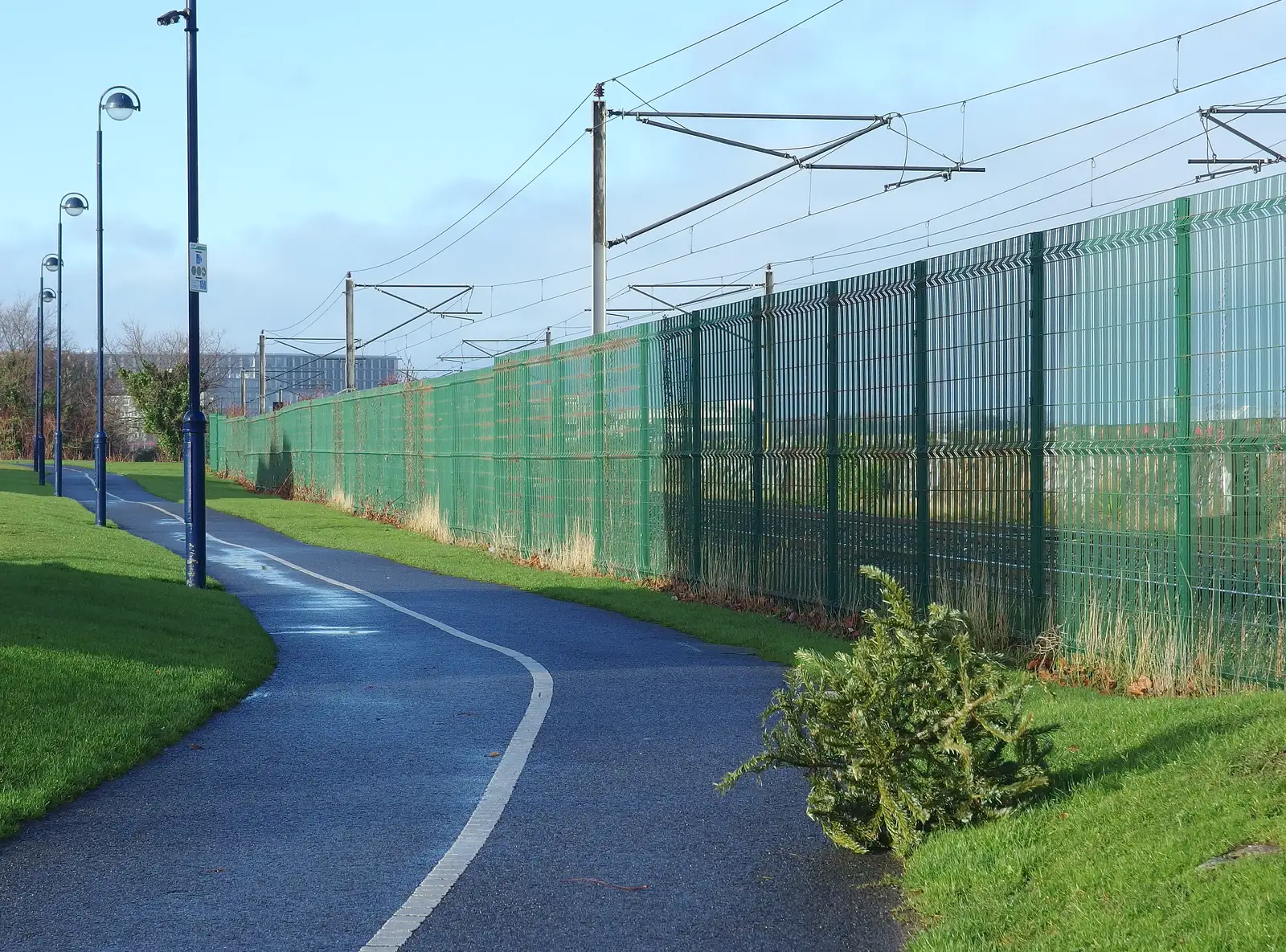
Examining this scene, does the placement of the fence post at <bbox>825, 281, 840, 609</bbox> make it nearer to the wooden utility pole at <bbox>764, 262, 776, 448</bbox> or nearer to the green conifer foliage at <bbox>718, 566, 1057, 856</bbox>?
the wooden utility pole at <bbox>764, 262, 776, 448</bbox>

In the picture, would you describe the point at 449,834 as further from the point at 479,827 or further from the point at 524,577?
the point at 524,577

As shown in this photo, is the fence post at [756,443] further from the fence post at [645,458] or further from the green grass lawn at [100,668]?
the green grass lawn at [100,668]

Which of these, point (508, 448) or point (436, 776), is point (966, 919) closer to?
point (436, 776)

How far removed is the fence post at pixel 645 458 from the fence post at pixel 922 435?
6.52 meters

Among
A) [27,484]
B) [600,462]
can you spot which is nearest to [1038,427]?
[600,462]

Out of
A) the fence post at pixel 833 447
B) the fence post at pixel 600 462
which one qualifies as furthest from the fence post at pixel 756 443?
the fence post at pixel 600 462

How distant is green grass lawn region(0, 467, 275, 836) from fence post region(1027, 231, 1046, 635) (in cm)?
568

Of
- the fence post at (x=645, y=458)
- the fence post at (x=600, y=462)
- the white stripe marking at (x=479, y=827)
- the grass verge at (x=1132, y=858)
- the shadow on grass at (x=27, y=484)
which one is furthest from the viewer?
the shadow on grass at (x=27, y=484)

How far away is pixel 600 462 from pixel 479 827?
14.0 meters

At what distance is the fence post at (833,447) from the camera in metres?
13.8

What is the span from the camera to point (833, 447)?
1389cm

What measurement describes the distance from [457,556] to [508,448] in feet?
7.00

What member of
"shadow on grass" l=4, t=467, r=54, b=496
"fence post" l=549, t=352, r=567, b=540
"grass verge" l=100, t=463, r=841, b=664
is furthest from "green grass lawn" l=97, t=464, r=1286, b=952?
"shadow on grass" l=4, t=467, r=54, b=496

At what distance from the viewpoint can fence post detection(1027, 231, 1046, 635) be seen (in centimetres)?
1059
